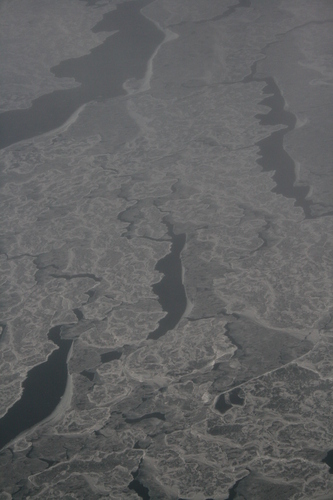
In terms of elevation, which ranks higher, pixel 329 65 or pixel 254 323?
pixel 329 65

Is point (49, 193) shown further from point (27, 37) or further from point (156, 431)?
point (27, 37)


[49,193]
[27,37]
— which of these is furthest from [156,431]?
[27,37]

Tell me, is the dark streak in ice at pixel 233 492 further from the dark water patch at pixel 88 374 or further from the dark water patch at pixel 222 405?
the dark water patch at pixel 88 374

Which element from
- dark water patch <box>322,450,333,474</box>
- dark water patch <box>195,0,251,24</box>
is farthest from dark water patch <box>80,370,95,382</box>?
dark water patch <box>195,0,251,24</box>

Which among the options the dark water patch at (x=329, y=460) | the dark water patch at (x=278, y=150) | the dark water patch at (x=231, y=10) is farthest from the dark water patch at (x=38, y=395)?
the dark water patch at (x=231, y=10)

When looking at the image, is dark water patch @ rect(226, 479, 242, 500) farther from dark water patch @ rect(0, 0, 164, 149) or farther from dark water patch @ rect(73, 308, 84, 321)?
dark water patch @ rect(0, 0, 164, 149)

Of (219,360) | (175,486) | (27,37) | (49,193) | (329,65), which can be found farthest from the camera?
(27,37)
